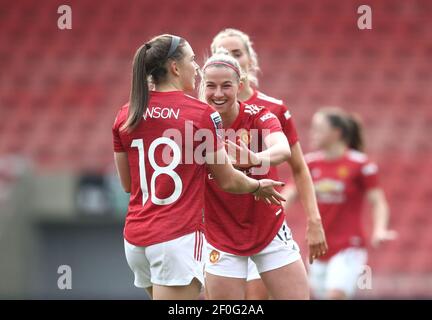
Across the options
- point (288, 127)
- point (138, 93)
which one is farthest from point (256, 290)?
point (138, 93)

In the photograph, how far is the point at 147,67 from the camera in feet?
15.1

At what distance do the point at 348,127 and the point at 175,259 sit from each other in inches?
165

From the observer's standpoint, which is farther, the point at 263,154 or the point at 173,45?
the point at 263,154

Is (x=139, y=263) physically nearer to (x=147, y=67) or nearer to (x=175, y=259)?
(x=175, y=259)

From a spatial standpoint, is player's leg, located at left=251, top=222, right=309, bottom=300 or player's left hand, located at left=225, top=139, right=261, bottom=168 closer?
player's left hand, located at left=225, top=139, right=261, bottom=168

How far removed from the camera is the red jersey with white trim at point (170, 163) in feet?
14.6

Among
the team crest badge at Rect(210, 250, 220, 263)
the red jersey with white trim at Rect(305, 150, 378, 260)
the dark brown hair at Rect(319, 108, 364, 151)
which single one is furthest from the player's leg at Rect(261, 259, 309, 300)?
the dark brown hair at Rect(319, 108, 364, 151)

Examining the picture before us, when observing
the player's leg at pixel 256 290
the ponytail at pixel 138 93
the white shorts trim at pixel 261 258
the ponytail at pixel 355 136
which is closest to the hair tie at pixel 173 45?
the ponytail at pixel 138 93

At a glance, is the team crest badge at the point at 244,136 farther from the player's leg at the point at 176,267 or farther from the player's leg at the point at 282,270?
the player's leg at the point at 176,267

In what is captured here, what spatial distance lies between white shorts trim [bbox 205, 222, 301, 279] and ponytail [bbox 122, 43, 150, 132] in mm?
1183

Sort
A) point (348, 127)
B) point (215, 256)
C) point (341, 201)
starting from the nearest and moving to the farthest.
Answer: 1. point (215, 256)
2. point (341, 201)
3. point (348, 127)

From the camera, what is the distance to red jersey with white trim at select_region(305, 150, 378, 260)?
25.8ft

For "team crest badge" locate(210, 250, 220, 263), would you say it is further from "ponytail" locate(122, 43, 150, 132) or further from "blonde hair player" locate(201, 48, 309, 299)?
"ponytail" locate(122, 43, 150, 132)
